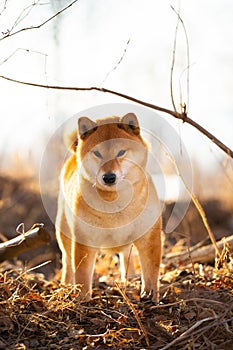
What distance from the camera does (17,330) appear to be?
3.33 m

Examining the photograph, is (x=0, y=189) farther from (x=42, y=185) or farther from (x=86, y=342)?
(x=86, y=342)

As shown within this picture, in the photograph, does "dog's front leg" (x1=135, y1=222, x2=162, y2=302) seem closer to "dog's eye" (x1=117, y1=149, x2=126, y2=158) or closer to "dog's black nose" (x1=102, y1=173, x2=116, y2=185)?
"dog's black nose" (x1=102, y1=173, x2=116, y2=185)

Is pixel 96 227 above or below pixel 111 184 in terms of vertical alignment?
below

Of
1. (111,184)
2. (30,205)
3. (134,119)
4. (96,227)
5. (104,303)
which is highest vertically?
(134,119)

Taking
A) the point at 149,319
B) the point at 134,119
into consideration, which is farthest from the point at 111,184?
the point at 149,319

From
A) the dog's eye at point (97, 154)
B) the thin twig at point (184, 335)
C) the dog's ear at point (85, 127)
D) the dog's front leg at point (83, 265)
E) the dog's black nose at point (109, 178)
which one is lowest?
the dog's front leg at point (83, 265)

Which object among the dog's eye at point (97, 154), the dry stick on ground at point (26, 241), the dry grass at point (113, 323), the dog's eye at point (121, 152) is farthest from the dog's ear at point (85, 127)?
the dry grass at point (113, 323)

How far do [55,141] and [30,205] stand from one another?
1252 millimetres

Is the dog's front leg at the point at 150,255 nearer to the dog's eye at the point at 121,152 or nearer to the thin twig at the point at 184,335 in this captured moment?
the dog's eye at the point at 121,152

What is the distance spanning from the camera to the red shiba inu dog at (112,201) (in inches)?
180

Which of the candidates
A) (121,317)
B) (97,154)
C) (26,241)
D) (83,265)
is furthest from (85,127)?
(121,317)

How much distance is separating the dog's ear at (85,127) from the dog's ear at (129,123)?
0.88ft

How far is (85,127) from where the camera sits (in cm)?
509

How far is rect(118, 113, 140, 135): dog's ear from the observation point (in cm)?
496
